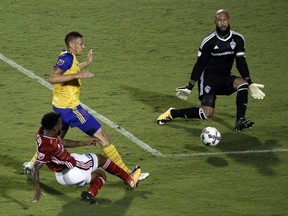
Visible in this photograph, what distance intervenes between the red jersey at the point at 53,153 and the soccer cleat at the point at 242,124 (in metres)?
3.76

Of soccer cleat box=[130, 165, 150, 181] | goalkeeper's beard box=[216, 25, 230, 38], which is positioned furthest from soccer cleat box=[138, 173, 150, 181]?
goalkeeper's beard box=[216, 25, 230, 38]

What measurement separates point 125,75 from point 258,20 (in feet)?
16.5

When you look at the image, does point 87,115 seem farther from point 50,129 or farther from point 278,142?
point 278,142

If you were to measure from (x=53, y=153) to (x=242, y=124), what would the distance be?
4.15 m

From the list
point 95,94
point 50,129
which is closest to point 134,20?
point 95,94

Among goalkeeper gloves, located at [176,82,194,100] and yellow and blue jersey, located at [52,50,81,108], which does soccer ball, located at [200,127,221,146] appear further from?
yellow and blue jersey, located at [52,50,81,108]

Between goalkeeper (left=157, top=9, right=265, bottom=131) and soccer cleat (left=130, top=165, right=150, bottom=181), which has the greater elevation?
goalkeeper (left=157, top=9, right=265, bottom=131)

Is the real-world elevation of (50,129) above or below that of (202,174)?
above

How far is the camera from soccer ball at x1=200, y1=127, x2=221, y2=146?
15992 millimetres

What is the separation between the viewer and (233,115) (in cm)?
1809

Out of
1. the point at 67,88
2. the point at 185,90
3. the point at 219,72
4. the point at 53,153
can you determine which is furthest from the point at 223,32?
the point at 53,153

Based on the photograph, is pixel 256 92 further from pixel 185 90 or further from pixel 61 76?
pixel 61 76

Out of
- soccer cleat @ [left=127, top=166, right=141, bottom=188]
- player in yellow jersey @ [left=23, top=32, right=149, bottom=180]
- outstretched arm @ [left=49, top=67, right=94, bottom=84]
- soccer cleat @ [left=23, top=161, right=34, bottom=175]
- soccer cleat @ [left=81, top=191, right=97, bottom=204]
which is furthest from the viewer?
soccer cleat @ [left=23, top=161, right=34, bottom=175]

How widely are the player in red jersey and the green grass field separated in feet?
1.07
